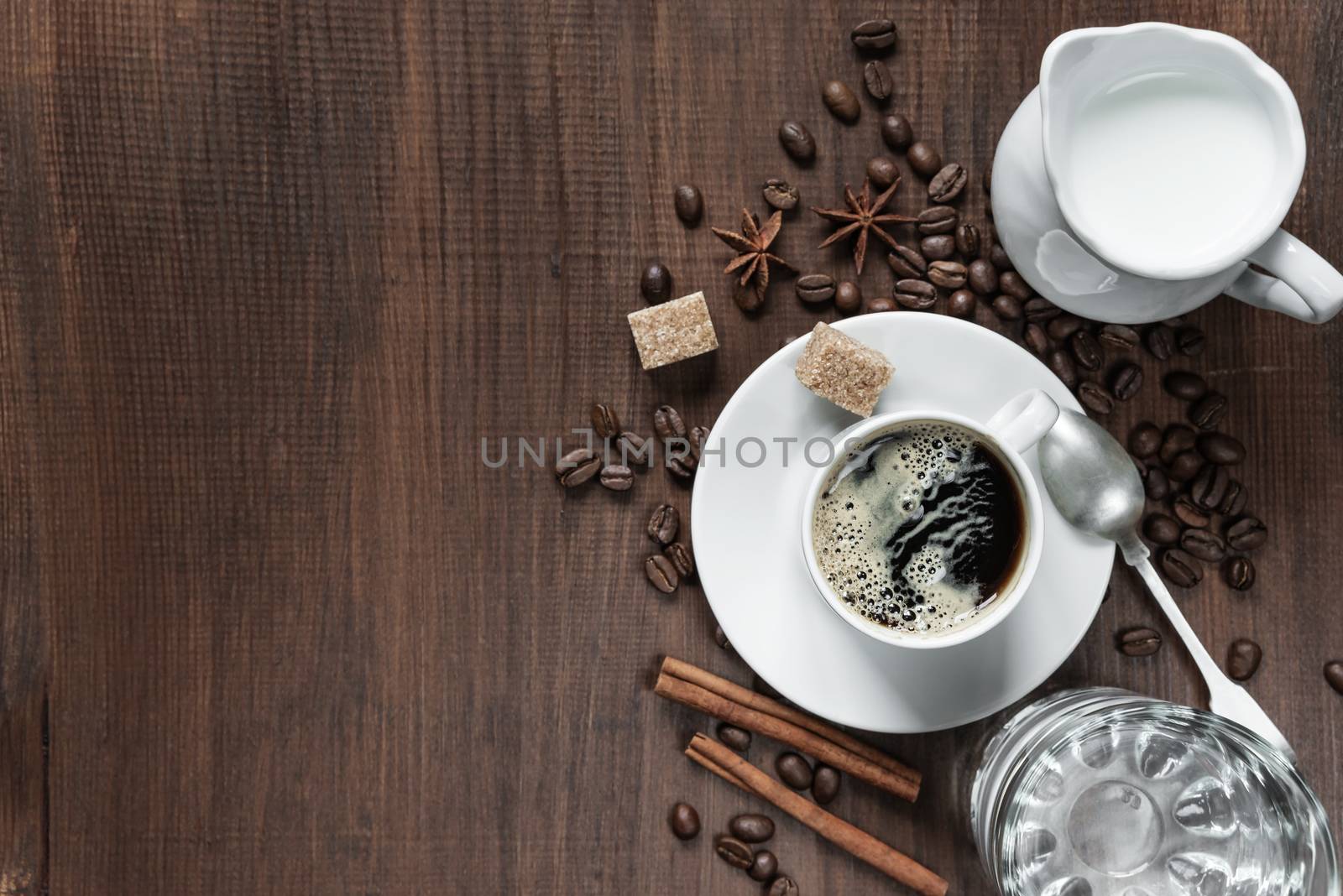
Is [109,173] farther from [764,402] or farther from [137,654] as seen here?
[764,402]

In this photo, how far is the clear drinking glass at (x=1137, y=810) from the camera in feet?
3.56

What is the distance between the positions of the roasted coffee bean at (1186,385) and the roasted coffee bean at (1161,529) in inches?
6.4

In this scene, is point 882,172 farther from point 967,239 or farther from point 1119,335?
point 1119,335

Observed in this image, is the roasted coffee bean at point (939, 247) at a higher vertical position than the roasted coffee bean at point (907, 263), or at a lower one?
higher

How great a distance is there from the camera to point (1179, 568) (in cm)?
122

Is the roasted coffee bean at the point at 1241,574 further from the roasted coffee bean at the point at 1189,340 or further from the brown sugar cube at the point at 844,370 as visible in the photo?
the brown sugar cube at the point at 844,370

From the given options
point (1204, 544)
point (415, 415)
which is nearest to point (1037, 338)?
point (1204, 544)

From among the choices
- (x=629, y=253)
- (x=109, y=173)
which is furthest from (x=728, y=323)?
(x=109, y=173)

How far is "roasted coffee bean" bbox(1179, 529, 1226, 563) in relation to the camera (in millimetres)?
1216

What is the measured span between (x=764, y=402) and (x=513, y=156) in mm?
475

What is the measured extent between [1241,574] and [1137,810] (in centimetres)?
35

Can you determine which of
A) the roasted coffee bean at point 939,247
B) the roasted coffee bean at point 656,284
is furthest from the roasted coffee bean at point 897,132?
A: the roasted coffee bean at point 656,284

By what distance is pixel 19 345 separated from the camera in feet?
4.02

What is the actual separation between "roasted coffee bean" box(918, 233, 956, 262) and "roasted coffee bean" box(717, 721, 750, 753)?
2.23 feet
